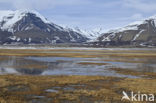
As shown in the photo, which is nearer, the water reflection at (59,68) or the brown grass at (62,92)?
the brown grass at (62,92)

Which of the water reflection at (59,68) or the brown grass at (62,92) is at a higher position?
→ the brown grass at (62,92)

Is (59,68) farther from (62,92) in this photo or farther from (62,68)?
(62,92)

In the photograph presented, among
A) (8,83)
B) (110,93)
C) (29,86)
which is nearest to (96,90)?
(110,93)

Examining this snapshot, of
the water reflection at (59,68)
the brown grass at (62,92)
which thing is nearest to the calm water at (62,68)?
the water reflection at (59,68)

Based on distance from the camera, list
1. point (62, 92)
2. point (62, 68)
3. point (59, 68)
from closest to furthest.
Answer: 1. point (62, 92)
2. point (59, 68)
3. point (62, 68)

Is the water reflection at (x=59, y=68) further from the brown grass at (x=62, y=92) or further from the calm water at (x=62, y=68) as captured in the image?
the brown grass at (x=62, y=92)

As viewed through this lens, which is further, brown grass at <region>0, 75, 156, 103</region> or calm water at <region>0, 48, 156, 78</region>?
calm water at <region>0, 48, 156, 78</region>

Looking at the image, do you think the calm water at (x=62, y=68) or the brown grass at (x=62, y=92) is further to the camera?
the calm water at (x=62, y=68)

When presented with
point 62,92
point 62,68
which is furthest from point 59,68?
point 62,92

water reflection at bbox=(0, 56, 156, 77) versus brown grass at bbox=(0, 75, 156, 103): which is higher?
brown grass at bbox=(0, 75, 156, 103)

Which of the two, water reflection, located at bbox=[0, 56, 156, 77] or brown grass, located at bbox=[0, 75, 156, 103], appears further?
water reflection, located at bbox=[0, 56, 156, 77]

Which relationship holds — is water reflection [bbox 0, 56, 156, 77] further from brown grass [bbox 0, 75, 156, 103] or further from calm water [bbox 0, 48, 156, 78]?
brown grass [bbox 0, 75, 156, 103]

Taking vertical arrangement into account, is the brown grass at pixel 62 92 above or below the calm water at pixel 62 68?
above

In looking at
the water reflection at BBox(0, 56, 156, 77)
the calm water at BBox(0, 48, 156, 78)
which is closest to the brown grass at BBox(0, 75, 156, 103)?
the calm water at BBox(0, 48, 156, 78)
